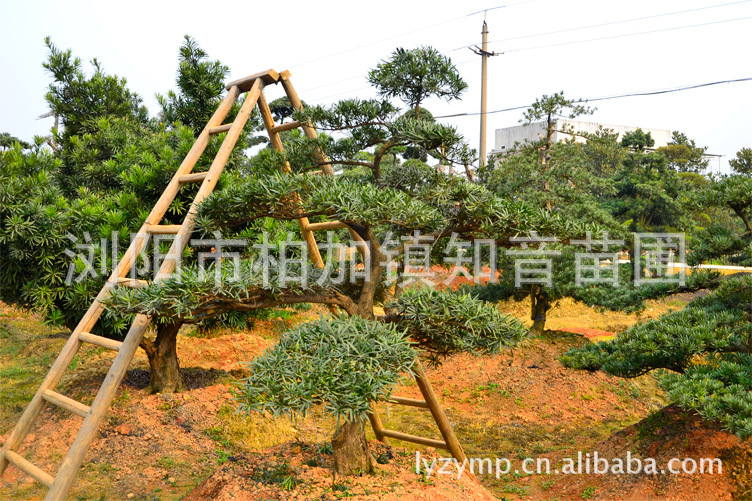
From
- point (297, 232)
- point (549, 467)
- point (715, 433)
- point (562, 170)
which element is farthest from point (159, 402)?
point (562, 170)

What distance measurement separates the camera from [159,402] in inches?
225

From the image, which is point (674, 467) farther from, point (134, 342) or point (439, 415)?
point (134, 342)

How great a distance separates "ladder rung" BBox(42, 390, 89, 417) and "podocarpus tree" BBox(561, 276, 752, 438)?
3.77 meters

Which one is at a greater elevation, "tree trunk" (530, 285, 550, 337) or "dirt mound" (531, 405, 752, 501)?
"tree trunk" (530, 285, 550, 337)

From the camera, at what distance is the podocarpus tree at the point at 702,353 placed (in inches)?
142

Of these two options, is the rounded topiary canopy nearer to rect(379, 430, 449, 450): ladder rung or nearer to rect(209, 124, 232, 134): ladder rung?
rect(379, 430, 449, 450): ladder rung

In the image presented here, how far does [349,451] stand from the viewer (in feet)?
11.8

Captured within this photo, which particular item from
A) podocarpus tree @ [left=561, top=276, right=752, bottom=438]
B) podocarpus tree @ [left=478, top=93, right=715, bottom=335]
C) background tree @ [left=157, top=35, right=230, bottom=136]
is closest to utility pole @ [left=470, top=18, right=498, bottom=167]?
podocarpus tree @ [left=478, top=93, right=715, bottom=335]

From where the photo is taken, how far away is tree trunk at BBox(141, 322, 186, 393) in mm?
5855

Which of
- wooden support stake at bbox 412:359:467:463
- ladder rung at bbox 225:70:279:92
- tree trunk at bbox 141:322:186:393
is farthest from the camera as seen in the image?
tree trunk at bbox 141:322:186:393

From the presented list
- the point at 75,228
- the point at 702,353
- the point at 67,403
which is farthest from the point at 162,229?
the point at 702,353

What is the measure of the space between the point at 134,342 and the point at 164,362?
2146 millimetres

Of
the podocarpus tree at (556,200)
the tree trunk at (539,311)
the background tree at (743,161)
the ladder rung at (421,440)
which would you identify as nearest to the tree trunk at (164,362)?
the ladder rung at (421,440)

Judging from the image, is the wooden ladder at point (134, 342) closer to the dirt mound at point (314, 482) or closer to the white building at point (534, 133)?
the dirt mound at point (314, 482)
